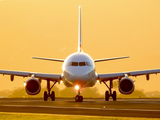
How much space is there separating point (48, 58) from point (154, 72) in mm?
11510

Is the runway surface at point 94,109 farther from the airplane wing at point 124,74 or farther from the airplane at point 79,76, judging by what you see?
the airplane wing at point 124,74

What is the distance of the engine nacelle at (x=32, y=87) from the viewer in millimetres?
33906

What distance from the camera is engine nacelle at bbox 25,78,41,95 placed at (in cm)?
3391

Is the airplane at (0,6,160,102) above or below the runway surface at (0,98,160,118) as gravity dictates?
above

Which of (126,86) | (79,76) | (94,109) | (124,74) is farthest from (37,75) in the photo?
(94,109)

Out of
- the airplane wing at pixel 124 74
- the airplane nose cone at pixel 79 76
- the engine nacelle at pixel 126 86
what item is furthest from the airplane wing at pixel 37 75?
the engine nacelle at pixel 126 86

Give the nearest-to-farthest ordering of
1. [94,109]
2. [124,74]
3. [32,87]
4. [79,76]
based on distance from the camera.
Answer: [94,109] < [79,76] < [32,87] < [124,74]

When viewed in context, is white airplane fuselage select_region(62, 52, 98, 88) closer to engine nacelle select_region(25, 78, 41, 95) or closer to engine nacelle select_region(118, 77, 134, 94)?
engine nacelle select_region(118, 77, 134, 94)

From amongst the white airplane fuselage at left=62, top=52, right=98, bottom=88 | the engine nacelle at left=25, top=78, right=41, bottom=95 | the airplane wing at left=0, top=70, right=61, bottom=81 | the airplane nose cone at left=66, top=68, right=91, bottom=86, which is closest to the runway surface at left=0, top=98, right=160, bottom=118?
the airplane nose cone at left=66, top=68, right=91, bottom=86

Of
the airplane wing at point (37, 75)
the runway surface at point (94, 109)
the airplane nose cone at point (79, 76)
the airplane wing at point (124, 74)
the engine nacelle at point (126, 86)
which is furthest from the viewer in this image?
the airplane wing at point (37, 75)

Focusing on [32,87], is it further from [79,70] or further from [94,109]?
[94,109]

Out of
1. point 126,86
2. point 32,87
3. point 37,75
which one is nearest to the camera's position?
point 126,86

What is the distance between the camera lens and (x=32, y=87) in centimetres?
3397

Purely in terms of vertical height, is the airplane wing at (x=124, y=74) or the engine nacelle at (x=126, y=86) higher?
the airplane wing at (x=124, y=74)
